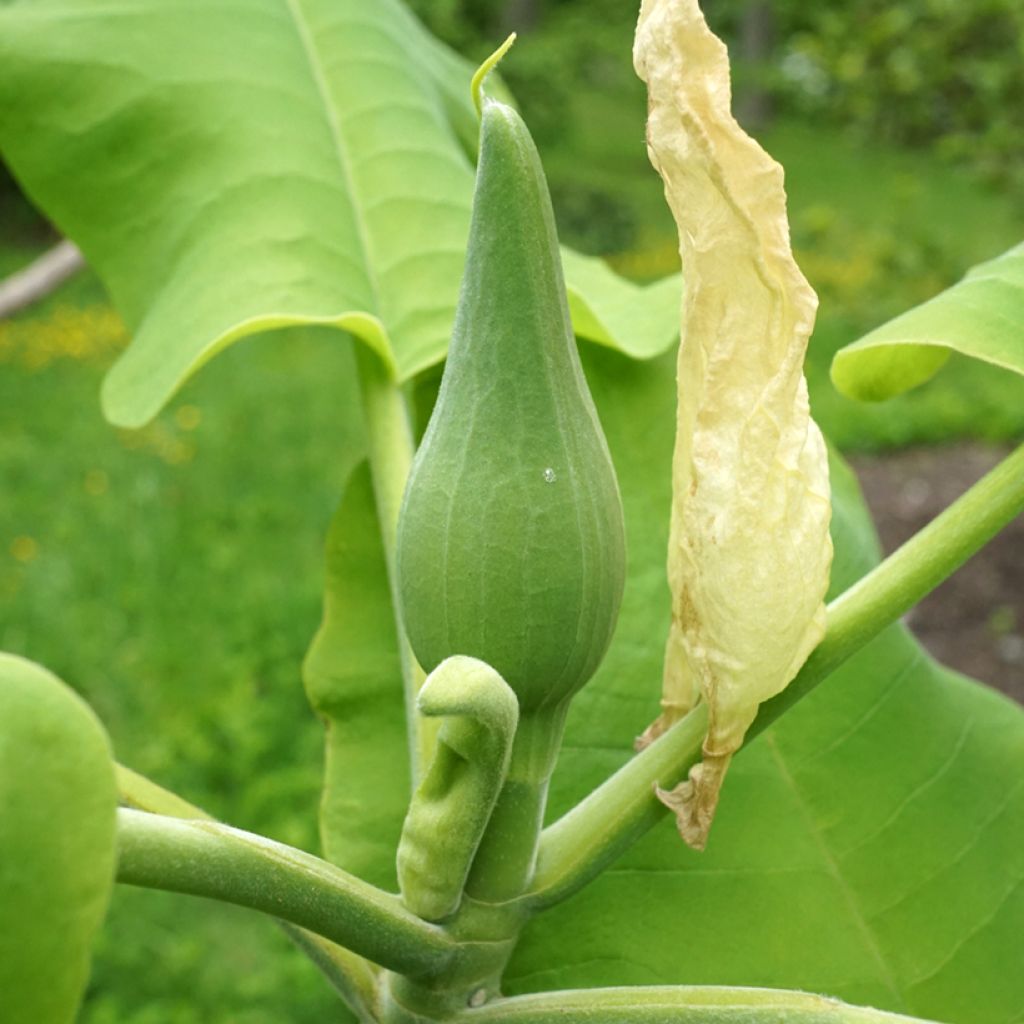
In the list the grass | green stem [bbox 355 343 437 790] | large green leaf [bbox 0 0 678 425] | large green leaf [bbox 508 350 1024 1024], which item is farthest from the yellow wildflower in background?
large green leaf [bbox 508 350 1024 1024]

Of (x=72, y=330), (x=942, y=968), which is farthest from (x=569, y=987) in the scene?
(x=72, y=330)

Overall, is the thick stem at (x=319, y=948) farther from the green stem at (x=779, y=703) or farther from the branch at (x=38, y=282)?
the branch at (x=38, y=282)

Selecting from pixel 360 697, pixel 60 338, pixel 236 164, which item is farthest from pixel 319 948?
pixel 60 338

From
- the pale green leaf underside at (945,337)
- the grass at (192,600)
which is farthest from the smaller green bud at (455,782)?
the grass at (192,600)

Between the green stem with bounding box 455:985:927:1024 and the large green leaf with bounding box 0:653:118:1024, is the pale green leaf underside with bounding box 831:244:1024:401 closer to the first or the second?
the green stem with bounding box 455:985:927:1024

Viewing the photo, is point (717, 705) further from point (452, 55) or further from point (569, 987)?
point (452, 55)

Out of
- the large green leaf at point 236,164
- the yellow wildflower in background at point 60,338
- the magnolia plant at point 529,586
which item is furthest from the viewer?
the yellow wildflower in background at point 60,338

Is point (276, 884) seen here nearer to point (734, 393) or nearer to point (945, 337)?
point (734, 393)
